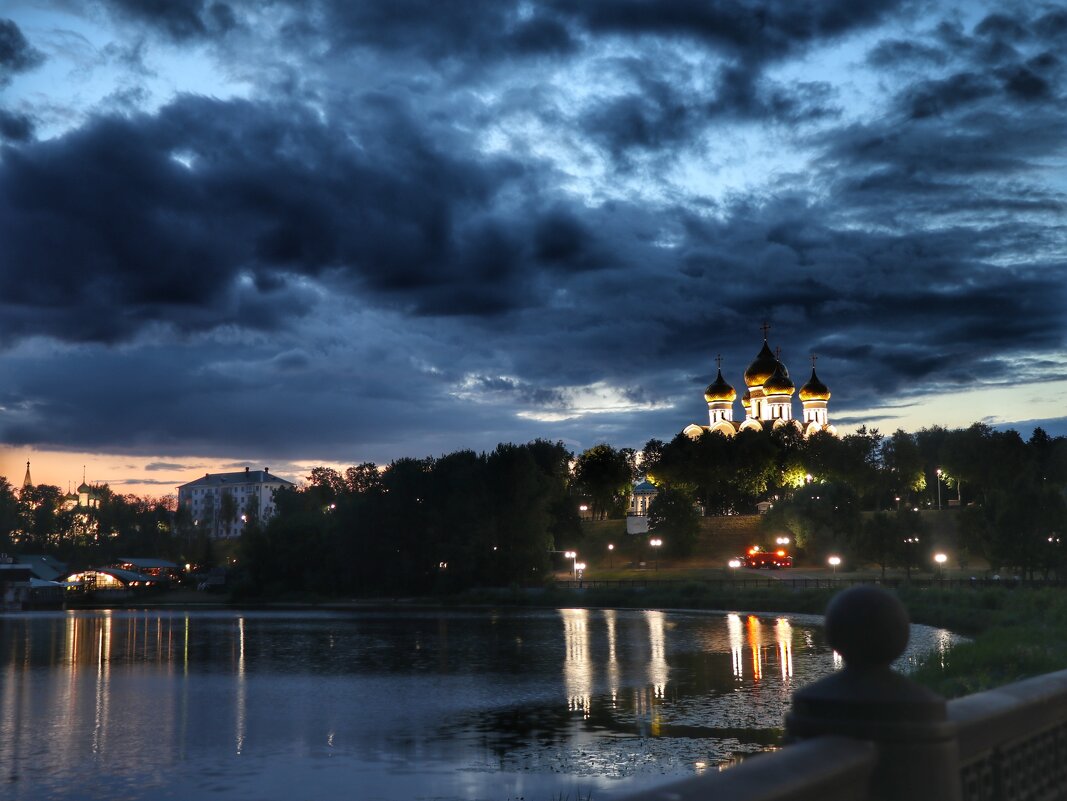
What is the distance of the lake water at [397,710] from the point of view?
21328 mm

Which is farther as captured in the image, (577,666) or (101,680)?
(577,666)

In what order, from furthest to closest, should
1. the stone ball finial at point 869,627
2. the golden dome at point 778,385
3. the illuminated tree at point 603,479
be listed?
the golden dome at point 778,385 < the illuminated tree at point 603,479 < the stone ball finial at point 869,627

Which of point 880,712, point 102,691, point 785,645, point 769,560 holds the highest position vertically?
point 880,712

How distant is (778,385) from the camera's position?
162 m

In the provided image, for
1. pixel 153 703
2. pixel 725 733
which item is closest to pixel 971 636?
pixel 725 733

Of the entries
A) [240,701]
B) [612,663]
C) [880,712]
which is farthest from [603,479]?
[880,712]

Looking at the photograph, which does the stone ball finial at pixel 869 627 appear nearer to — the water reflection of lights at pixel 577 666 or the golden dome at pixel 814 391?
the water reflection of lights at pixel 577 666

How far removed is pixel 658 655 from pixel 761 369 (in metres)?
125

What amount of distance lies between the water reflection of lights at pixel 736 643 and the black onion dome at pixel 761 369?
322 ft

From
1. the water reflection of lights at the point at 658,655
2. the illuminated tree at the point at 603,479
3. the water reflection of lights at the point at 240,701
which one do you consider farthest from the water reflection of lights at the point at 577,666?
the illuminated tree at the point at 603,479

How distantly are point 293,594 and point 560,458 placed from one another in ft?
153

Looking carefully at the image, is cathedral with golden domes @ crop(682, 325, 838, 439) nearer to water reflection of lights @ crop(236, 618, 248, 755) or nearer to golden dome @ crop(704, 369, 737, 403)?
golden dome @ crop(704, 369, 737, 403)

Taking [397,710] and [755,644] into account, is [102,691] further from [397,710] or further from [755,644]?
[755,644]

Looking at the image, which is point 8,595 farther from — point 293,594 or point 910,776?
point 910,776
